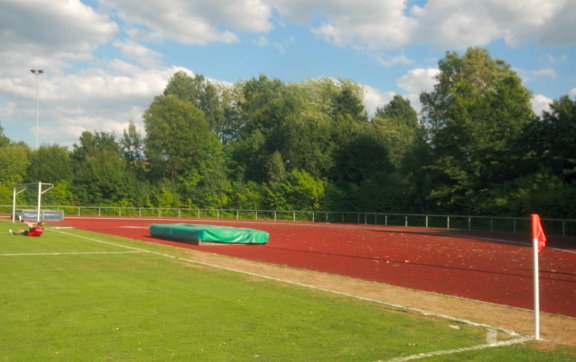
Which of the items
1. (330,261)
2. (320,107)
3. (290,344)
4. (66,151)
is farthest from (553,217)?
(66,151)

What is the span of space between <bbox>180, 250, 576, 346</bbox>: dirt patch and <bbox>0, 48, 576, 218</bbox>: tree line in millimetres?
24450

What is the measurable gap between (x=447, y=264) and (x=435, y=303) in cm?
754

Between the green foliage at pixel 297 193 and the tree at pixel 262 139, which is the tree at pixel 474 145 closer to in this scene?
the green foliage at pixel 297 193

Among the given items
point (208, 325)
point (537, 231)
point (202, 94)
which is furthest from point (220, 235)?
point (202, 94)

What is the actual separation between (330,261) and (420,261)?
3.16 meters

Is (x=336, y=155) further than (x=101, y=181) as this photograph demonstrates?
No

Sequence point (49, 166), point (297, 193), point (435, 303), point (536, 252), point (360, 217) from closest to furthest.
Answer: point (536, 252), point (435, 303), point (360, 217), point (297, 193), point (49, 166)

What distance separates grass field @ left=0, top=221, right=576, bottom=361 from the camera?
671 centimetres

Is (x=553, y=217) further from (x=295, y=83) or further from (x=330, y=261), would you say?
(x=295, y=83)

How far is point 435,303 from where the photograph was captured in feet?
35.2

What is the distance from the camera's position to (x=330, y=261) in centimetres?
1847

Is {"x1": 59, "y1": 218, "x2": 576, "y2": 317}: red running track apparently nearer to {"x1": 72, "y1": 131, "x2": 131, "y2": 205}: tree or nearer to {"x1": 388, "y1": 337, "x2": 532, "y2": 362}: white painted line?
{"x1": 388, "y1": 337, "x2": 532, "y2": 362}: white painted line

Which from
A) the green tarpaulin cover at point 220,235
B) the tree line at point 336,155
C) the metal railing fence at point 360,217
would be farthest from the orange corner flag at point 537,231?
the tree line at point 336,155

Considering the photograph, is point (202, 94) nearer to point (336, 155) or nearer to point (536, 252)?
point (336, 155)
